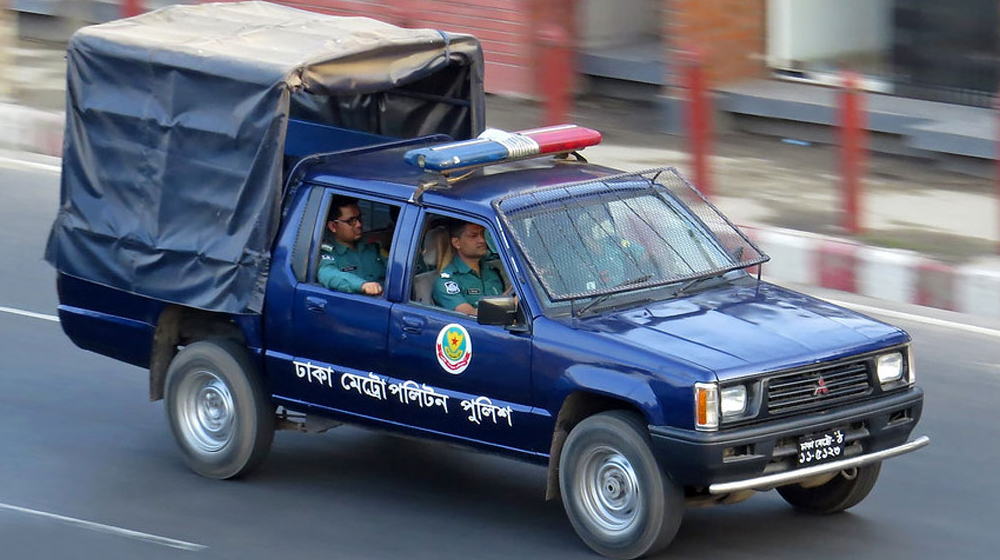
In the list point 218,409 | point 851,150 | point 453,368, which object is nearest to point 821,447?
point 453,368

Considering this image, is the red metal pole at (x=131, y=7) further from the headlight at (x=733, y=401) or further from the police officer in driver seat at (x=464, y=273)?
the headlight at (x=733, y=401)

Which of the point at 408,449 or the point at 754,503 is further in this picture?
the point at 408,449

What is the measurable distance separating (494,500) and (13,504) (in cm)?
239

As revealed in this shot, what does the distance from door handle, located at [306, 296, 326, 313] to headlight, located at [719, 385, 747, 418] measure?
2.18 meters

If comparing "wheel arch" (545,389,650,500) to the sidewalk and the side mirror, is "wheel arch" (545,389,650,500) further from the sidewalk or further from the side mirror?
the sidewalk

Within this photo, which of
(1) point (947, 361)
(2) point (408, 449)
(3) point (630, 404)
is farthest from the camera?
(1) point (947, 361)

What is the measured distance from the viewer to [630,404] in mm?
7488

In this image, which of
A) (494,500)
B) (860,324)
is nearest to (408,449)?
(494,500)

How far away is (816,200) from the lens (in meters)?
15.1

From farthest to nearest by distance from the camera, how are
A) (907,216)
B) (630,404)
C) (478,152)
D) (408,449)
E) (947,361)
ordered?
(907,216) < (947,361) < (408,449) < (478,152) < (630,404)

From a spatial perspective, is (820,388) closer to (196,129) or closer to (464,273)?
(464,273)

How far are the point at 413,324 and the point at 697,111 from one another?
651cm

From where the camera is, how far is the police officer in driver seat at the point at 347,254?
28.0ft

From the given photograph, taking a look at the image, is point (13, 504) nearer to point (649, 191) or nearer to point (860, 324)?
point (649, 191)
